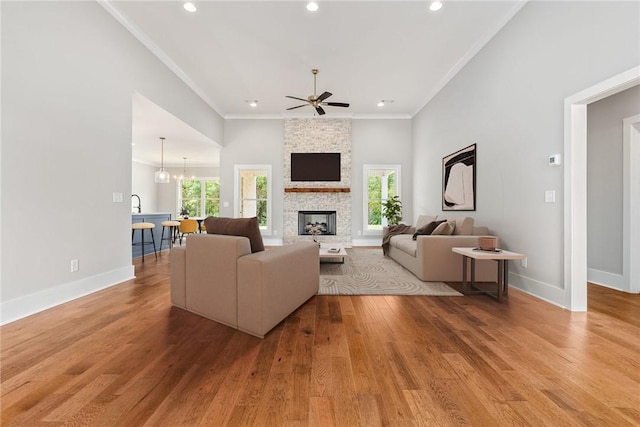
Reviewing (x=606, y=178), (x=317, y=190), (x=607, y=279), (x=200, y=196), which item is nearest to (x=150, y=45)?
(x=317, y=190)

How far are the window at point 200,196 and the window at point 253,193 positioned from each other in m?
4.44

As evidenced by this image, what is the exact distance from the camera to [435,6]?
10.3 ft

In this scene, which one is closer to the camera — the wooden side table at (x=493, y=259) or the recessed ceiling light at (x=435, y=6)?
the wooden side table at (x=493, y=259)

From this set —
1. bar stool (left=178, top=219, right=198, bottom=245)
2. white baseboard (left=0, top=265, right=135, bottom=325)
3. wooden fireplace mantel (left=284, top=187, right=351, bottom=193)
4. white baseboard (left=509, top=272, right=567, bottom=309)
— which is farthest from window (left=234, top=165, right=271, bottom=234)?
white baseboard (left=509, top=272, right=567, bottom=309)

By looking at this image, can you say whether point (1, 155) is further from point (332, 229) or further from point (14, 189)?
point (332, 229)

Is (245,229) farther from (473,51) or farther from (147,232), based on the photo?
(147,232)

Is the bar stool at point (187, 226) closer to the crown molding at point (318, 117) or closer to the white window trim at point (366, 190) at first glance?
the crown molding at point (318, 117)

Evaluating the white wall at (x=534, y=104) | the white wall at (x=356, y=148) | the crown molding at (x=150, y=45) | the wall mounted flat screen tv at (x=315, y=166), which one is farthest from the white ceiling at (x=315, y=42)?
the wall mounted flat screen tv at (x=315, y=166)

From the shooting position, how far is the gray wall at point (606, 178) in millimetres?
3143

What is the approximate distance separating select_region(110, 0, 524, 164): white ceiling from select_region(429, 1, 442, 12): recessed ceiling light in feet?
0.21

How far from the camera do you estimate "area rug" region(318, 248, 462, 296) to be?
3008mm

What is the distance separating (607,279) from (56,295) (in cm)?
618

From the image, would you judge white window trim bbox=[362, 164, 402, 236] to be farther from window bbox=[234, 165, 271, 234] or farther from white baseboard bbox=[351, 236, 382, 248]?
window bbox=[234, 165, 271, 234]

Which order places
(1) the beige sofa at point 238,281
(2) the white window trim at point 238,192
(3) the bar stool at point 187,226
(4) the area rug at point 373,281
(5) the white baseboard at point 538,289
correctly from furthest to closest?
(2) the white window trim at point 238,192 → (3) the bar stool at point 187,226 → (4) the area rug at point 373,281 → (5) the white baseboard at point 538,289 → (1) the beige sofa at point 238,281
